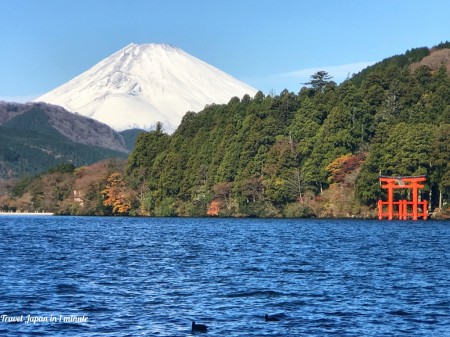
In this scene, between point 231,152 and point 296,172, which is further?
point 231,152

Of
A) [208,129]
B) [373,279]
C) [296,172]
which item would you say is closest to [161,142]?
[208,129]

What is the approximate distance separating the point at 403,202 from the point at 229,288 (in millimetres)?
52306

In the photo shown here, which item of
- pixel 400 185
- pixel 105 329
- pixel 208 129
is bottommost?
pixel 105 329

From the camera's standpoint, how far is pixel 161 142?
120 meters

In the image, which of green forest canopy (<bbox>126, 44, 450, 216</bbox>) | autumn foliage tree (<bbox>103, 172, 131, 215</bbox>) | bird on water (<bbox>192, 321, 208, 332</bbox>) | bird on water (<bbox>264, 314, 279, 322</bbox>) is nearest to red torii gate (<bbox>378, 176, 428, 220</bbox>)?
green forest canopy (<bbox>126, 44, 450, 216</bbox>)

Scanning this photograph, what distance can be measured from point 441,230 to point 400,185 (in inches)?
627

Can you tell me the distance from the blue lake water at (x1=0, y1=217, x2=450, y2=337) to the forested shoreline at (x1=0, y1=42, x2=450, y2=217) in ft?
104

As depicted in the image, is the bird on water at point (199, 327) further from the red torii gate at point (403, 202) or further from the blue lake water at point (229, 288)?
the red torii gate at point (403, 202)

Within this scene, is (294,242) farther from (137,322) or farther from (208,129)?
(208,129)

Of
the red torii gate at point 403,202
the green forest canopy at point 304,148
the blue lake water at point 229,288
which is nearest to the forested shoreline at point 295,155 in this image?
the green forest canopy at point 304,148

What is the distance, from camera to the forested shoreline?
81.0 m

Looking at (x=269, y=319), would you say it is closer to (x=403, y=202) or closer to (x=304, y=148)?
(x=403, y=202)

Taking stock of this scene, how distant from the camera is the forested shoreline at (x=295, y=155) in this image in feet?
266

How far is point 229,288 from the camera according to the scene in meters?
28.7
